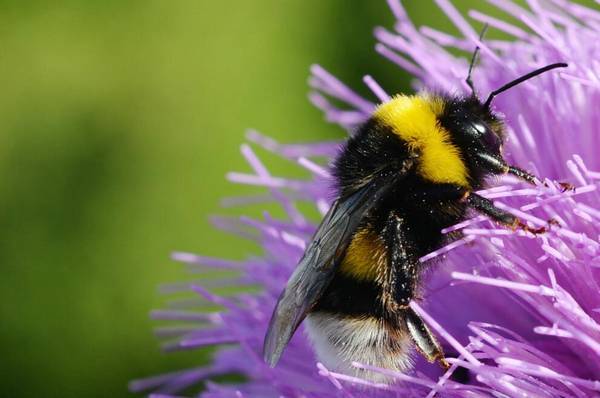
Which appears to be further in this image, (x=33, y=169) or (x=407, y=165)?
(x=33, y=169)

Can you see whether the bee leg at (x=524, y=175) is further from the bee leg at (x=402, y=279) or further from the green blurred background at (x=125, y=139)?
the green blurred background at (x=125, y=139)

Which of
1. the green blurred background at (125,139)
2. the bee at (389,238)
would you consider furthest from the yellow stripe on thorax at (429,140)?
the green blurred background at (125,139)

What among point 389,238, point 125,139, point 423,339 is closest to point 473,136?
point 389,238

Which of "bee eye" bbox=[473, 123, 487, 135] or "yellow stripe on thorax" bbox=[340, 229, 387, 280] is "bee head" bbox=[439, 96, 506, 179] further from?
"yellow stripe on thorax" bbox=[340, 229, 387, 280]

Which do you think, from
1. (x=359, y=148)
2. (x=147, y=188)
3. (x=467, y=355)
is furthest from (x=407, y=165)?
(x=147, y=188)

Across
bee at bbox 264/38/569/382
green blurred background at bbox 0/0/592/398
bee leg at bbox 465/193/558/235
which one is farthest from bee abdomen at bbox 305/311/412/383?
green blurred background at bbox 0/0/592/398

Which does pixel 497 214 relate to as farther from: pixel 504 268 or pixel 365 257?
pixel 365 257

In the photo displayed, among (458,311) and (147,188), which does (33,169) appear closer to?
(147,188)
